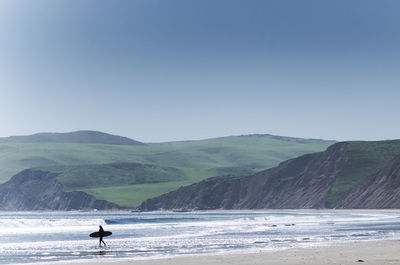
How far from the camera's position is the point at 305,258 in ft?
146

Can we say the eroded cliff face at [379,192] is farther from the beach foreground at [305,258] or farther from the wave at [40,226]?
the beach foreground at [305,258]

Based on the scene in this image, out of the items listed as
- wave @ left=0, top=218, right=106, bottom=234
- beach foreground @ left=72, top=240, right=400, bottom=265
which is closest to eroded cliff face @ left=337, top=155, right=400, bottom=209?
wave @ left=0, top=218, right=106, bottom=234

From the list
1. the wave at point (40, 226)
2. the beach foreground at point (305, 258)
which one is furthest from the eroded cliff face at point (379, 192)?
the beach foreground at point (305, 258)

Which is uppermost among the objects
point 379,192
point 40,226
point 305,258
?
point 379,192

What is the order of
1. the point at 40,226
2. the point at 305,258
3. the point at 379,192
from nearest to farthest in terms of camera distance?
1. the point at 305,258
2. the point at 40,226
3. the point at 379,192

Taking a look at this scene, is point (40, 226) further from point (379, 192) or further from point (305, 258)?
point (379, 192)

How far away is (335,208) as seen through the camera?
640 feet

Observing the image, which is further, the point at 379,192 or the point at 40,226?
the point at 379,192

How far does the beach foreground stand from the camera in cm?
4203

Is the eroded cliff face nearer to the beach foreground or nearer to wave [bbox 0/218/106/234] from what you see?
wave [bbox 0/218/106/234]

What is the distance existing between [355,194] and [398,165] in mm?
17557

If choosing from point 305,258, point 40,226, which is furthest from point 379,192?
point 305,258

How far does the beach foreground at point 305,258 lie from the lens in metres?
42.0

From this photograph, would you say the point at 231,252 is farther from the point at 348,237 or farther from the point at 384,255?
the point at 348,237
